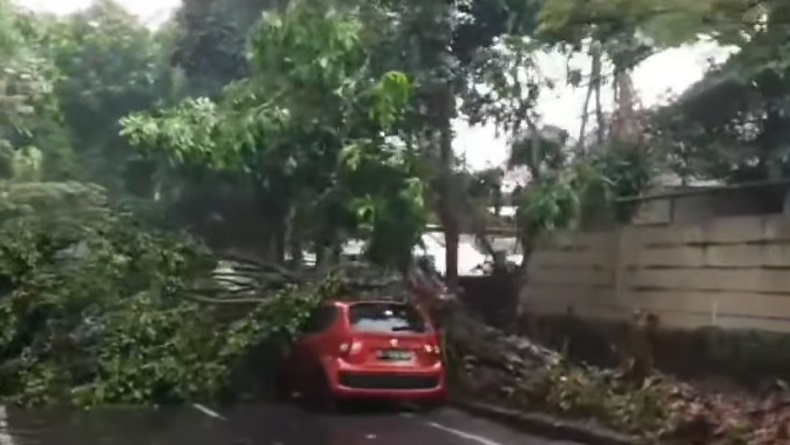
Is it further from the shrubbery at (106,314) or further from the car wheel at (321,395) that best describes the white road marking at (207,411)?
the car wheel at (321,395)

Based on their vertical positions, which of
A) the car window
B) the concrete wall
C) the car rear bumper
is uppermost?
the concrete wall

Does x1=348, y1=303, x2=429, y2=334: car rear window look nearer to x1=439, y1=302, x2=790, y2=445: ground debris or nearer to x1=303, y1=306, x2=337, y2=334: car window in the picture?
x1=303, y1=306, x2=337, y2=334: car window

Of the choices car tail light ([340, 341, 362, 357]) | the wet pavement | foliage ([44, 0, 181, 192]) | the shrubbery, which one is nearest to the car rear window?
car tail light ([340, 341, 362, 357])

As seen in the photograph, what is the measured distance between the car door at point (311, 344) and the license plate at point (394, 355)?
85 centimetres

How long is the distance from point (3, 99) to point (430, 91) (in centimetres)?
711

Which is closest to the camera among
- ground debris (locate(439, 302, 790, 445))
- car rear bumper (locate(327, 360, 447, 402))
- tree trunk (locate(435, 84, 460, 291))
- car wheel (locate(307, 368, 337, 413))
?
ground debris (locate(439, 302, 790, 445))

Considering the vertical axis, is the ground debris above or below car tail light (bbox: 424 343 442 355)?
below

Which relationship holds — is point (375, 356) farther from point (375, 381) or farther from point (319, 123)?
point (319, 123)

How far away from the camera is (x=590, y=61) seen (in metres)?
18.8

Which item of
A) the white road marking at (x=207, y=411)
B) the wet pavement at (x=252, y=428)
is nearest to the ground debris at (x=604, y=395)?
the wet pavement at (x=252, y=428)

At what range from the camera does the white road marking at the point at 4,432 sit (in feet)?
42.8

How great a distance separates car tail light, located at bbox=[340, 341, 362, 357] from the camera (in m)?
15.5

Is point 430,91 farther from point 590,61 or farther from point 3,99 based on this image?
point 3,99

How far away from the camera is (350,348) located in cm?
1554
